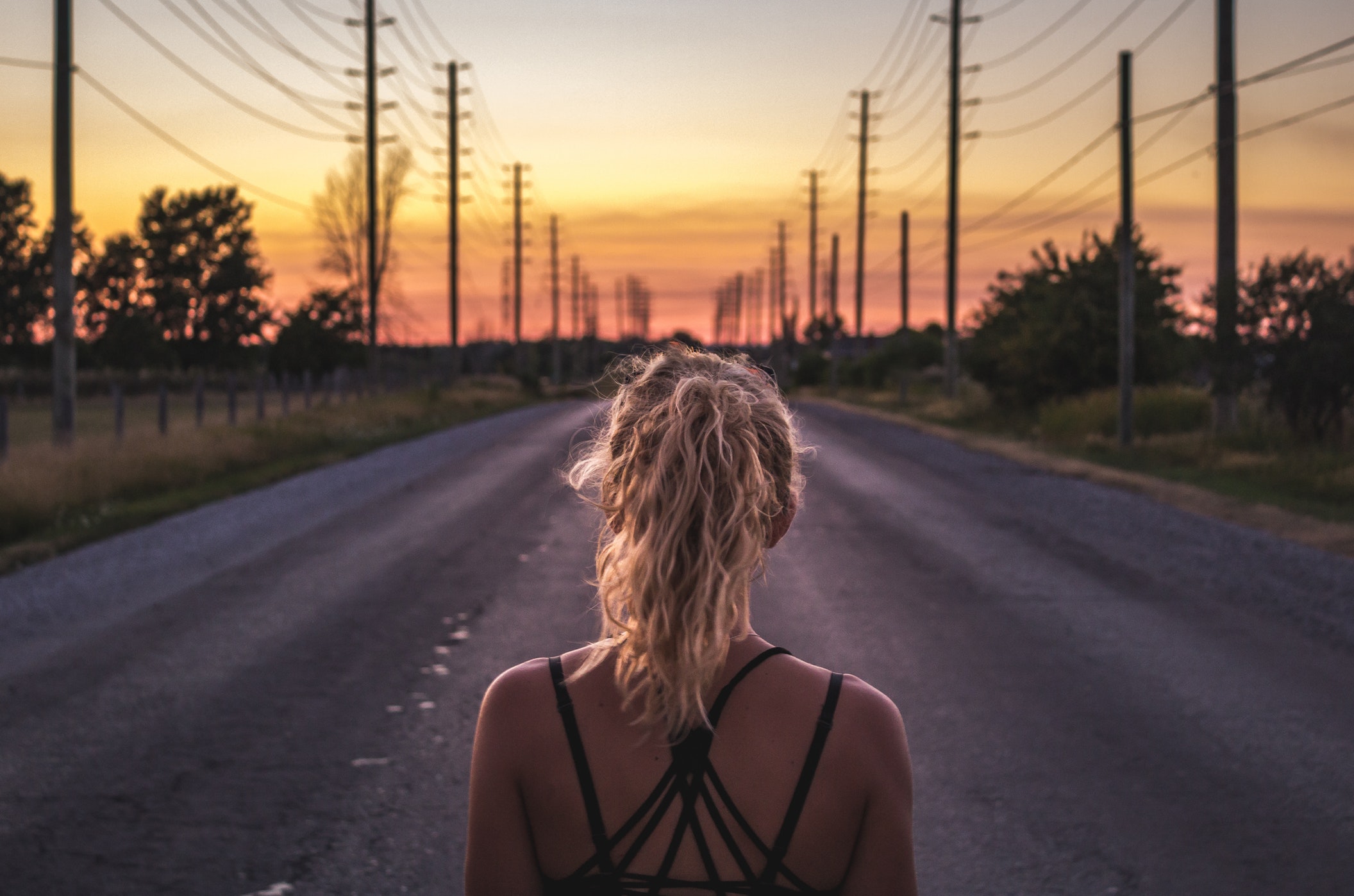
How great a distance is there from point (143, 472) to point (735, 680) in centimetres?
1749

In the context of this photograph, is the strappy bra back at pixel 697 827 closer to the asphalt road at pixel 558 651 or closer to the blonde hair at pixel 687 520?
the blonde hair at pixel 687 520

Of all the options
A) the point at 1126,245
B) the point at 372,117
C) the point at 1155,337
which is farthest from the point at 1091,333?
the point at 372,117

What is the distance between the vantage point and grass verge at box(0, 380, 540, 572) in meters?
13.6

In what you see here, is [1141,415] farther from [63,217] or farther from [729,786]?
[729,786]

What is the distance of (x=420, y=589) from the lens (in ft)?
32.9

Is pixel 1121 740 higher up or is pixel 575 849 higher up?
pixel 575 849

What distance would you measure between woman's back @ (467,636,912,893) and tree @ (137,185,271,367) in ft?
311

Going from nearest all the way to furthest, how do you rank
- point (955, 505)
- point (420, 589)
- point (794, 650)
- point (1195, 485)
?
point (794, 650) → point (420, 589) → point (955, 505) → point (1195, 485)

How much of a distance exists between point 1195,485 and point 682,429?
1787cm

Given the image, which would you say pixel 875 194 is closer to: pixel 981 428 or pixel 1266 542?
pixel 981 428

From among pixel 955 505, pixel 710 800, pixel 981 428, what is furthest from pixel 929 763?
pixel 981 428

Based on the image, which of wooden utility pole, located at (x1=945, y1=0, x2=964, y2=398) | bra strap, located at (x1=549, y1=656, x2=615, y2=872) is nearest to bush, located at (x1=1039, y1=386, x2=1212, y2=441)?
wooden utility pole, located at (x1=945, y1=0, x2=964, y2=398)

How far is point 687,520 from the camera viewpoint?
1761 millimetres

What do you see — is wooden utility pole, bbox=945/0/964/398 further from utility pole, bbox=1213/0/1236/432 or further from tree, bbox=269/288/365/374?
tree, bbox=269/288/365/374
